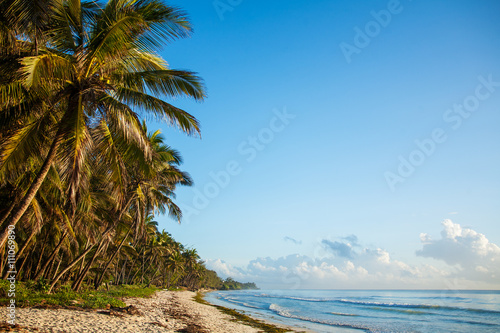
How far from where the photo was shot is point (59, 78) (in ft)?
19.9

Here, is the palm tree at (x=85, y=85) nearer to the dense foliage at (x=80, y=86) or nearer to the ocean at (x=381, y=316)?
the dense foliage at (x=80, y=86)

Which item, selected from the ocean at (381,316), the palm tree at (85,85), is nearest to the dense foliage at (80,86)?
the palm tree at (85,85)

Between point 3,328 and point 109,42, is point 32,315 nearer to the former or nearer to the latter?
point 3,328

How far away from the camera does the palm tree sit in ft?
20.5

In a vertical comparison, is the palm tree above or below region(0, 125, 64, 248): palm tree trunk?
above

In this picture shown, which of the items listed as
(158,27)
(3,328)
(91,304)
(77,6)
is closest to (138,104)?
(158,27)

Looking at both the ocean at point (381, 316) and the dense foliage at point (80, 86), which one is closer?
the dense foliage at point (80, 86)

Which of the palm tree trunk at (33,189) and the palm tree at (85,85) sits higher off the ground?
the palm tree at (85,85)

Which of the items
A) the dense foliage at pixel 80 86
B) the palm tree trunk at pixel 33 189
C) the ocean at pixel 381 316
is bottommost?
the ocean at pixel 381 316

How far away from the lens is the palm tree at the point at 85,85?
623 cm

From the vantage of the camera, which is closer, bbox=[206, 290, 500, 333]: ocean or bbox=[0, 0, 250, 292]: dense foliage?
bbox=[0, 0, 250, 292]: dense foliage

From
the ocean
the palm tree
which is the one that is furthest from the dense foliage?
the ocean

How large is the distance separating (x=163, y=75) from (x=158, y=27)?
1.13 metres

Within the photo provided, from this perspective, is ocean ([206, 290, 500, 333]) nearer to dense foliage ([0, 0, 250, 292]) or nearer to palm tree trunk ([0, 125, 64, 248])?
dense foliage ([0, 0, 250, 292])
